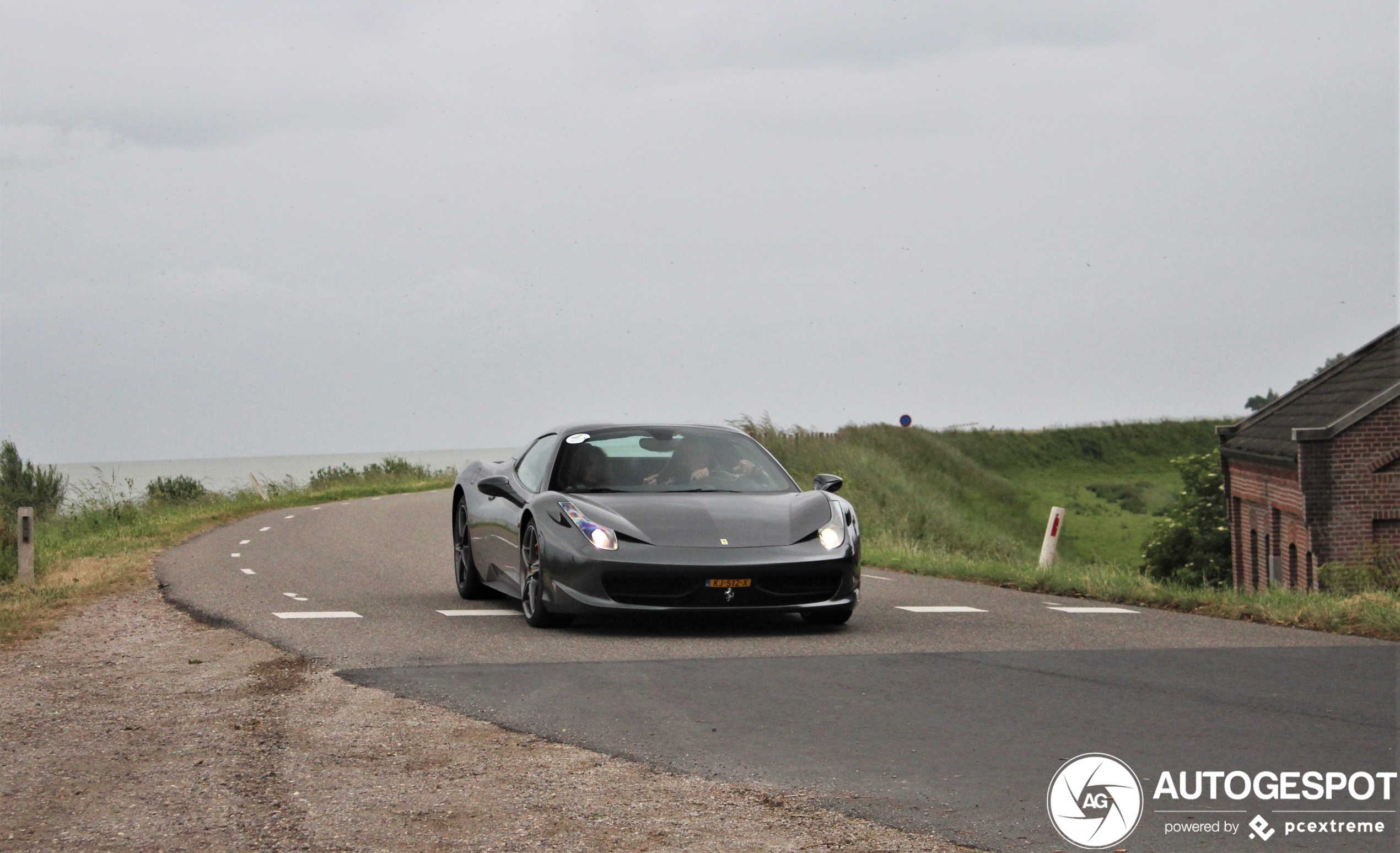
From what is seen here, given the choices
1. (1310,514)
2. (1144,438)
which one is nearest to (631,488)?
(1310,514)

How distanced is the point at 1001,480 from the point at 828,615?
5499 cm

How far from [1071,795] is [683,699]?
2.48 m

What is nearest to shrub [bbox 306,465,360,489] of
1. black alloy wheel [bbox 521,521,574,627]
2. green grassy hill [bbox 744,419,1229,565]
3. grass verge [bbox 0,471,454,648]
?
grass verge [bbox 0,471,454,648]

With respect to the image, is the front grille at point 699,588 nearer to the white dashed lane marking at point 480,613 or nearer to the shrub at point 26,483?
the white dashed lane marking at point 480,613

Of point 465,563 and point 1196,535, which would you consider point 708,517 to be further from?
point 1196,535

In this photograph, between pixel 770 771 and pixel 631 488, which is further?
pixel 631 488

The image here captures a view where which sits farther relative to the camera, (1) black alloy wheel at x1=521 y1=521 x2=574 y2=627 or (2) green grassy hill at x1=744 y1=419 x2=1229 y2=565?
(2) green grassy hill at x1=744 y1=419 x2=1229 y2=565

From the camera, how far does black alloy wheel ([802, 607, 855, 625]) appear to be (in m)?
9.89

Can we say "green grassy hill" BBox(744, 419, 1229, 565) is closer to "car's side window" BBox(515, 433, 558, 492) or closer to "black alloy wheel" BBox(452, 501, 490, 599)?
"black alloy wheel" BBox(452, 501, 490, 599)

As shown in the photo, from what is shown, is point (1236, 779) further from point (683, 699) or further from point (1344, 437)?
point (1344, 437)

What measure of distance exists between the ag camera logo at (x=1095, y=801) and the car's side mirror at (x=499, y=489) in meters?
5.95

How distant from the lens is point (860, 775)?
557cm

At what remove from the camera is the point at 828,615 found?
10016mm

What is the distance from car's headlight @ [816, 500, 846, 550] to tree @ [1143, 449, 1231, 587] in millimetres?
35960
